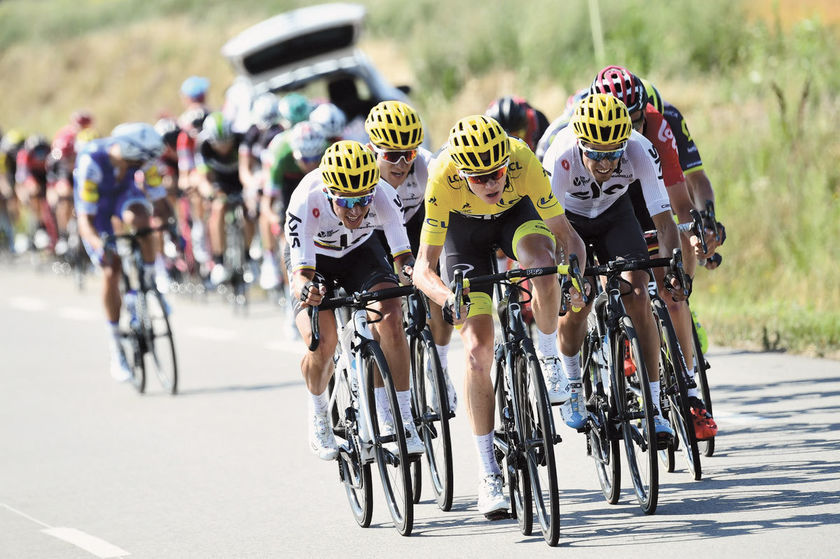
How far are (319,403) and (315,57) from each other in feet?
31.5

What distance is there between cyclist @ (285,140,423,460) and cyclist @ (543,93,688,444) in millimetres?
898

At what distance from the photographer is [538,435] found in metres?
6.05

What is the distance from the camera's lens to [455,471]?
308 inches

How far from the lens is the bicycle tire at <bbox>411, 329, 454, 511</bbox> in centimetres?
661

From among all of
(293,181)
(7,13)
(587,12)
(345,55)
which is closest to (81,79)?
(7,13)

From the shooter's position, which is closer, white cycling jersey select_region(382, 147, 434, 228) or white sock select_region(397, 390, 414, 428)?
white sock select_region(397, 390, 414, 428)

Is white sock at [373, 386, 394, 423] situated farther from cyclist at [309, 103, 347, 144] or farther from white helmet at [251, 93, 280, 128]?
white helmet at [251, 93, 280, 128]

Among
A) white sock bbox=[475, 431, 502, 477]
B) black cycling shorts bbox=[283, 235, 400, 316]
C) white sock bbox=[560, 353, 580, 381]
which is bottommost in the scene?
white sock bbox=[475, 431, 502, 477]

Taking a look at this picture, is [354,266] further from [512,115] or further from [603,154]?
[512,115]

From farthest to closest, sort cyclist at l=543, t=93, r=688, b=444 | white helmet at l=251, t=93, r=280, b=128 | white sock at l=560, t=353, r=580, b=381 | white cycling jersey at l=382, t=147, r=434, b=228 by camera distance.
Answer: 1. white helmet at l=251, t=93, r=280, b=128
2. white cycling jersey at l=382, t=147, r=434, b=228
3. white sock at l=560, t=353, r=580, b=381
4. cyclist at l=543, t=93, r=688, b=444

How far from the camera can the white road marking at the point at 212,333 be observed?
13.7 m

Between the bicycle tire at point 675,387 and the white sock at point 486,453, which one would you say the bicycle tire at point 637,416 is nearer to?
the bicycle tire at point 675,387

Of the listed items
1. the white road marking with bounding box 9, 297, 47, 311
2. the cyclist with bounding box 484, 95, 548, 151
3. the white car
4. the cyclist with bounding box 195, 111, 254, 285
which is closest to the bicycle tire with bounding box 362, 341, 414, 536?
the cyclist with bounding box 484, 95, 548, 151

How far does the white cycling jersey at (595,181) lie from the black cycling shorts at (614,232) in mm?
41
